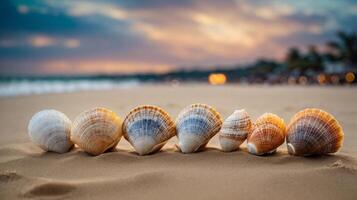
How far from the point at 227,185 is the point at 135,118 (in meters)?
1.07

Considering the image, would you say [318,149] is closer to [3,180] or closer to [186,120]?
[186,120]

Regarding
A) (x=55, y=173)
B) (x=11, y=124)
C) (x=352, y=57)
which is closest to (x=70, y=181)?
(x=55, y=173)

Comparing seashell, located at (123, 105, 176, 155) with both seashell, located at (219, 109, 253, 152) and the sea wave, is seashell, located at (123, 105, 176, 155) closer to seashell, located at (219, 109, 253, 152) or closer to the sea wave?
seashell, located at (219, 109, 253, 152)

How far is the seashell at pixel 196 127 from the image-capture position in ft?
9.68

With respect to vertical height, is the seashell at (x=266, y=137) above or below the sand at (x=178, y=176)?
above

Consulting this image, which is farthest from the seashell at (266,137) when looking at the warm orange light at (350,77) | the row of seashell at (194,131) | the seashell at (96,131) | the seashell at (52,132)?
the warm orange light at (350,77)

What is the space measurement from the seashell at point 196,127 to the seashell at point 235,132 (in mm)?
104

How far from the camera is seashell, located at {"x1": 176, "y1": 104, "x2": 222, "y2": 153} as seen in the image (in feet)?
9.68

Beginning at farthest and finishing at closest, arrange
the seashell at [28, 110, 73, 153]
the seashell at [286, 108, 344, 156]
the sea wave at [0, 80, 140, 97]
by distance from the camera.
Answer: the sea wave at [0, 80, 140, 97]
the seashell at [28, 110, 73, 153]
the seashell at [286, 108, 344, 156]

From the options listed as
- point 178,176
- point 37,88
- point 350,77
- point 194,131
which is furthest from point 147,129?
point 350,77

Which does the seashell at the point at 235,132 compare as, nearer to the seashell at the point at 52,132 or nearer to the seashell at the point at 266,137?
the seashell at the point at 266,137

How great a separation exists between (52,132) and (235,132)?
1542 millimetres

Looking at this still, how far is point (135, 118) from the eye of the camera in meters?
3.04

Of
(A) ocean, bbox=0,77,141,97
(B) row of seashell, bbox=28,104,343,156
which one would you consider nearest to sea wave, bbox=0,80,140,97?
(A) ocean, bbox=0,77,141,97
